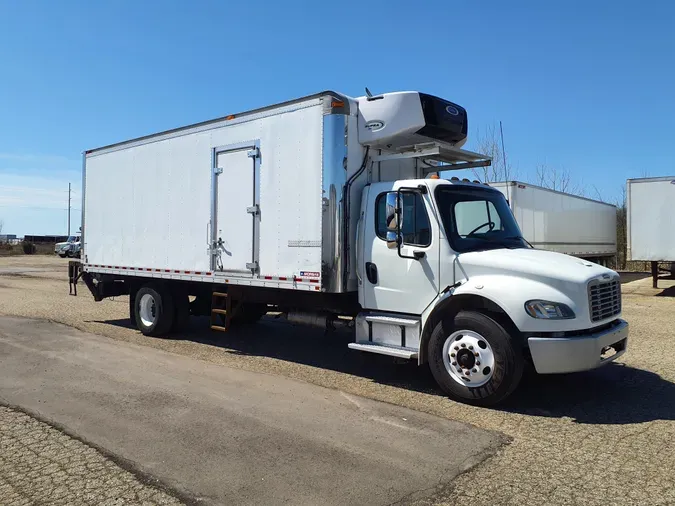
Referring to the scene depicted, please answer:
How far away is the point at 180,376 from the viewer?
717 cm

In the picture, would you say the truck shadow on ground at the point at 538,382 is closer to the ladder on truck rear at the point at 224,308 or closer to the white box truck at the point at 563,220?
the ladder on truck rear at the point at 224,308

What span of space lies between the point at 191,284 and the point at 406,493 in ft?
22.8

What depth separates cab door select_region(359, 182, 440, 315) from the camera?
6469 millimetres

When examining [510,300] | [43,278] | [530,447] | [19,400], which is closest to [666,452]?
[530,447]

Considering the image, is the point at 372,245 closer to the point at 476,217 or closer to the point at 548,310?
the point at 476,217

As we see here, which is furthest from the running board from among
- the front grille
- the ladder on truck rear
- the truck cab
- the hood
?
the ladder on truck rear

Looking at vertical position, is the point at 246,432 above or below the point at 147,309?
below

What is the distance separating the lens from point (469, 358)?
→ 5.91m

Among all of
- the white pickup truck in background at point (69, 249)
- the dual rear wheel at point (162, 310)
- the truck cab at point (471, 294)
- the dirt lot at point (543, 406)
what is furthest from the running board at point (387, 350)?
the white pickup truck in background at point (69, 249)

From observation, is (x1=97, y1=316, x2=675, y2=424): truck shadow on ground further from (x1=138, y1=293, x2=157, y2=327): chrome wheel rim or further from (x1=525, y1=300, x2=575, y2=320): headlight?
(x1=525, y1=300, x2=575, y2=320): headlight

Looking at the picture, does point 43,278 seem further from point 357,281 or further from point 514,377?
point 514,377

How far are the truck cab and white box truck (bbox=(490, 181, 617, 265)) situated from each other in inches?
345

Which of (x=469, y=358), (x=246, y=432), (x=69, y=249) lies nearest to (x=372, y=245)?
(x=469, y=358)

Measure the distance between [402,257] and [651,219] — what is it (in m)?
13.2
